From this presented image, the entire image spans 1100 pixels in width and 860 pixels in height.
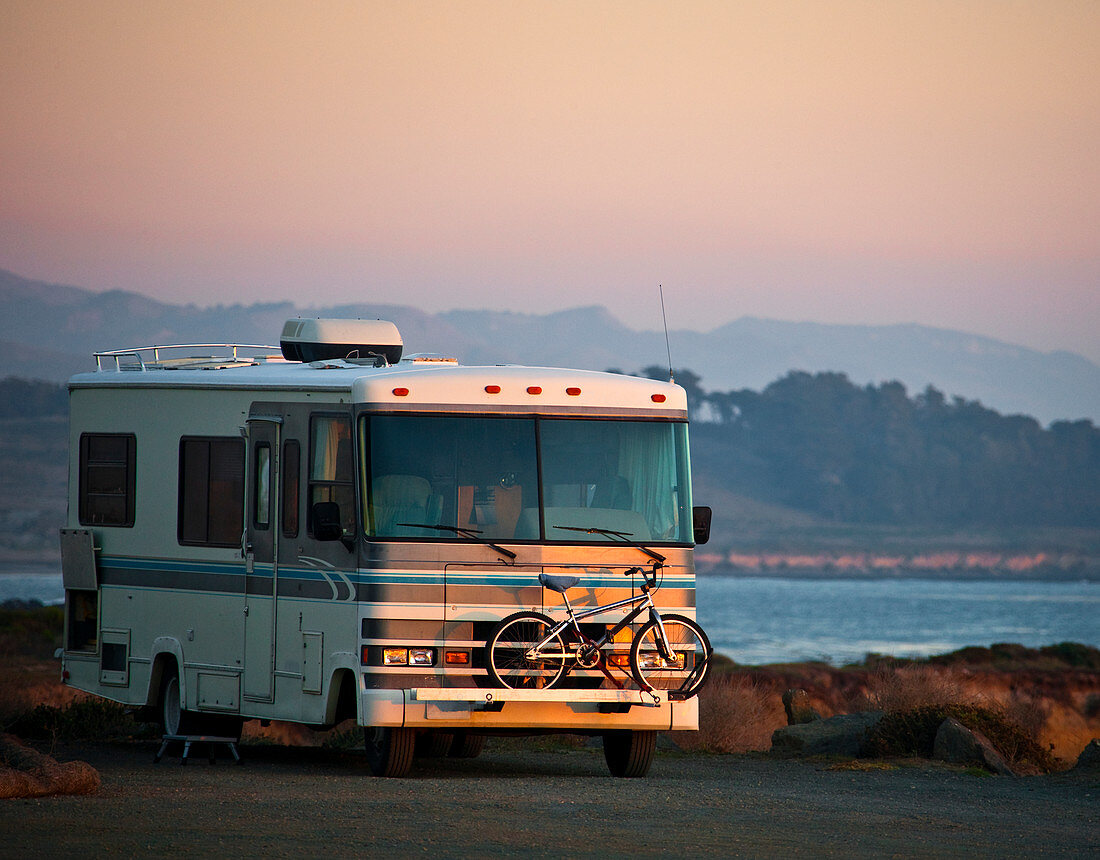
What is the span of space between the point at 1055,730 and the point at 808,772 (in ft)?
32.7

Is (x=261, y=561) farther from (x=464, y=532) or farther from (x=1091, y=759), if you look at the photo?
(x=1091, y=759)

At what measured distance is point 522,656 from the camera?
37.4ft

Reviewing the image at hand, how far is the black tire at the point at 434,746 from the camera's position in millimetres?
14203

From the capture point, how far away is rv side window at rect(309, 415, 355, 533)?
38.2 ft

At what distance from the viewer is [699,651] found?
11750 millimetres

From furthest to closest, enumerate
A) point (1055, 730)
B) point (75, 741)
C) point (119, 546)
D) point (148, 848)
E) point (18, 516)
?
point (18, 516) → point (1055, 730) → point (75, 741) → point (119, 546) → point (148, 848)

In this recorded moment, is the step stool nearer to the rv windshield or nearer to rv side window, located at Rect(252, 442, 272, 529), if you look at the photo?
rv side window, located at Rect(252, 442, 272, 529)

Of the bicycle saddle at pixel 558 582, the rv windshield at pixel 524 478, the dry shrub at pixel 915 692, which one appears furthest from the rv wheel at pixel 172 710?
the dry shrub at pixel 915 692

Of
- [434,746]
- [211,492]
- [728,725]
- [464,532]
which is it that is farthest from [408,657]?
[728,725]

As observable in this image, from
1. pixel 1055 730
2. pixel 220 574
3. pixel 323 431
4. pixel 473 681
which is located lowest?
pixel 1055 730

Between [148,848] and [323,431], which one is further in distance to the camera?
[323,431]

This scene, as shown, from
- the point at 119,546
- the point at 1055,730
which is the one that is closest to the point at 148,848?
the point at 119,546

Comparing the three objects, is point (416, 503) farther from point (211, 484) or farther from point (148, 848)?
point (148, 848)

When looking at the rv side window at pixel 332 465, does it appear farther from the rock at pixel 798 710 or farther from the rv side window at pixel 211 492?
the rock at pixel 798 710
